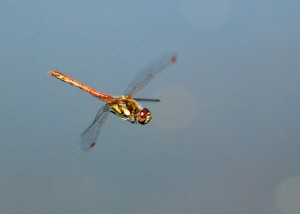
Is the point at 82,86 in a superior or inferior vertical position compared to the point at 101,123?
superior

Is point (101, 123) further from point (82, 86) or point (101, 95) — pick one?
point (82, 86)

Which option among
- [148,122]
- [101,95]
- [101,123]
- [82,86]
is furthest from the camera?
[82,86]

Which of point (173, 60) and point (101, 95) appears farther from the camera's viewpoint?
point (101, 95)

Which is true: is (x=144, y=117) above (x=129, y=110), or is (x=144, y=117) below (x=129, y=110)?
below

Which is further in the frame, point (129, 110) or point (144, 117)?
point (129, 110)

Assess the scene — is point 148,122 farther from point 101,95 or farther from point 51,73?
point 51,73

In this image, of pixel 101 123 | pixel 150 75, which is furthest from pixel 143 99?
pixel 101 123

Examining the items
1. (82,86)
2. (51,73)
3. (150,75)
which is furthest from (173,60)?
(51,73)

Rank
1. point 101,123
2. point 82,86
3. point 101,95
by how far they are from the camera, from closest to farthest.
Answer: point 101,123 < point 101,95 < point 82,86

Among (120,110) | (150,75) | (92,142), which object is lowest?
(92,142)
